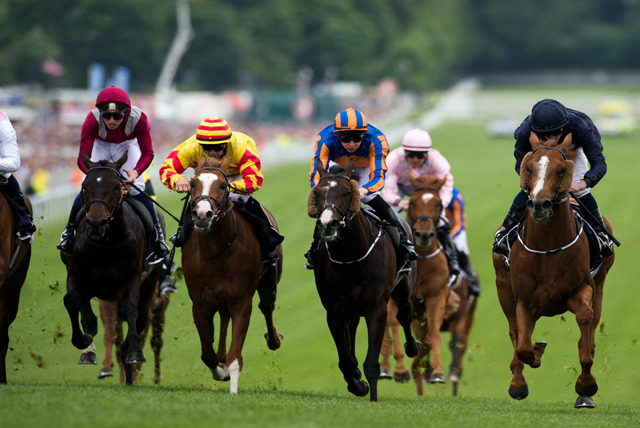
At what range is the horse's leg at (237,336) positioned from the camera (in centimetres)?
1037

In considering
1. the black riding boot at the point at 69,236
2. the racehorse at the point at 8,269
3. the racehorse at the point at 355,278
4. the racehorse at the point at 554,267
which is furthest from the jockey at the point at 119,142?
the racehorse at the point at 554,267

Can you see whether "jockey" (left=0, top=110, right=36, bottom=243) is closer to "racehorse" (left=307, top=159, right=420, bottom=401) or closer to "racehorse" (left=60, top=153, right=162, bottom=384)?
"racehorse" (left=60, top=153, right=162, bottom=384)

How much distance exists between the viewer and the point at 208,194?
987cm

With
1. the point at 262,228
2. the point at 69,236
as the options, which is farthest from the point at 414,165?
the point at 69,236

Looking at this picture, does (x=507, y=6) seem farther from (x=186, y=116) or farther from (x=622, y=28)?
(x=186, y=116)

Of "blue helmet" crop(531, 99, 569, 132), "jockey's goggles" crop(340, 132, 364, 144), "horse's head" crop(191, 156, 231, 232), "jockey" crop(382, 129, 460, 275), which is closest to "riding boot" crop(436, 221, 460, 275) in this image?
"jockey" crop(382, 129, 460, 275)

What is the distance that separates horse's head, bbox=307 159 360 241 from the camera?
9.43 metres

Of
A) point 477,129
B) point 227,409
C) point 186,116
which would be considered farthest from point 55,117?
point 227,409

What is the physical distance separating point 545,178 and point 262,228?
9.50 ft

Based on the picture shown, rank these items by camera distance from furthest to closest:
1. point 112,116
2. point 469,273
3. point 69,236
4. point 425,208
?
point 469,273 < point 425,208 < point 112,116 < point 69,236

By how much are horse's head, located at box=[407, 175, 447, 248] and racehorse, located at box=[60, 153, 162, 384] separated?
131 inches

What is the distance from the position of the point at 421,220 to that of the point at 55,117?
43259mm

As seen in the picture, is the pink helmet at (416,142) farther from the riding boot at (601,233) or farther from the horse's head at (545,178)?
the horse's head at (545,178)

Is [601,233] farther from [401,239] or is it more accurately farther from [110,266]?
[110,266]
